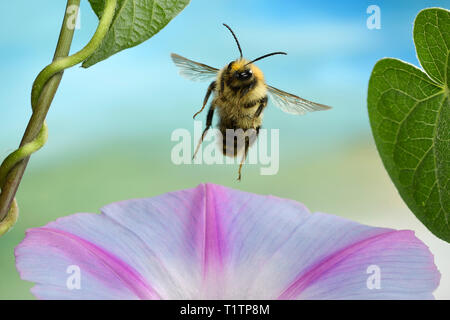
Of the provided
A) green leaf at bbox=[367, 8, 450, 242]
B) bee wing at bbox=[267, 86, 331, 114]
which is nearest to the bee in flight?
bee wing at bbox=[267, 86, 331, 114]

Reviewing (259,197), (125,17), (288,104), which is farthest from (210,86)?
(259,197)

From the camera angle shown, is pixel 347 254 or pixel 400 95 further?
pixel 400 95

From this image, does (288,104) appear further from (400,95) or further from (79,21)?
(79,21)

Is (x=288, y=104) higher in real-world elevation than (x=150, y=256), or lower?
higher

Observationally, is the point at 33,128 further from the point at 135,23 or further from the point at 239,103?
the point at 239,103

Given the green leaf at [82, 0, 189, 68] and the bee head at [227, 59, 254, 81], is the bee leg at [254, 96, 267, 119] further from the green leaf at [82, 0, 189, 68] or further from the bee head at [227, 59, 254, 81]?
the green leaf at [82, 0, 189, 68]
